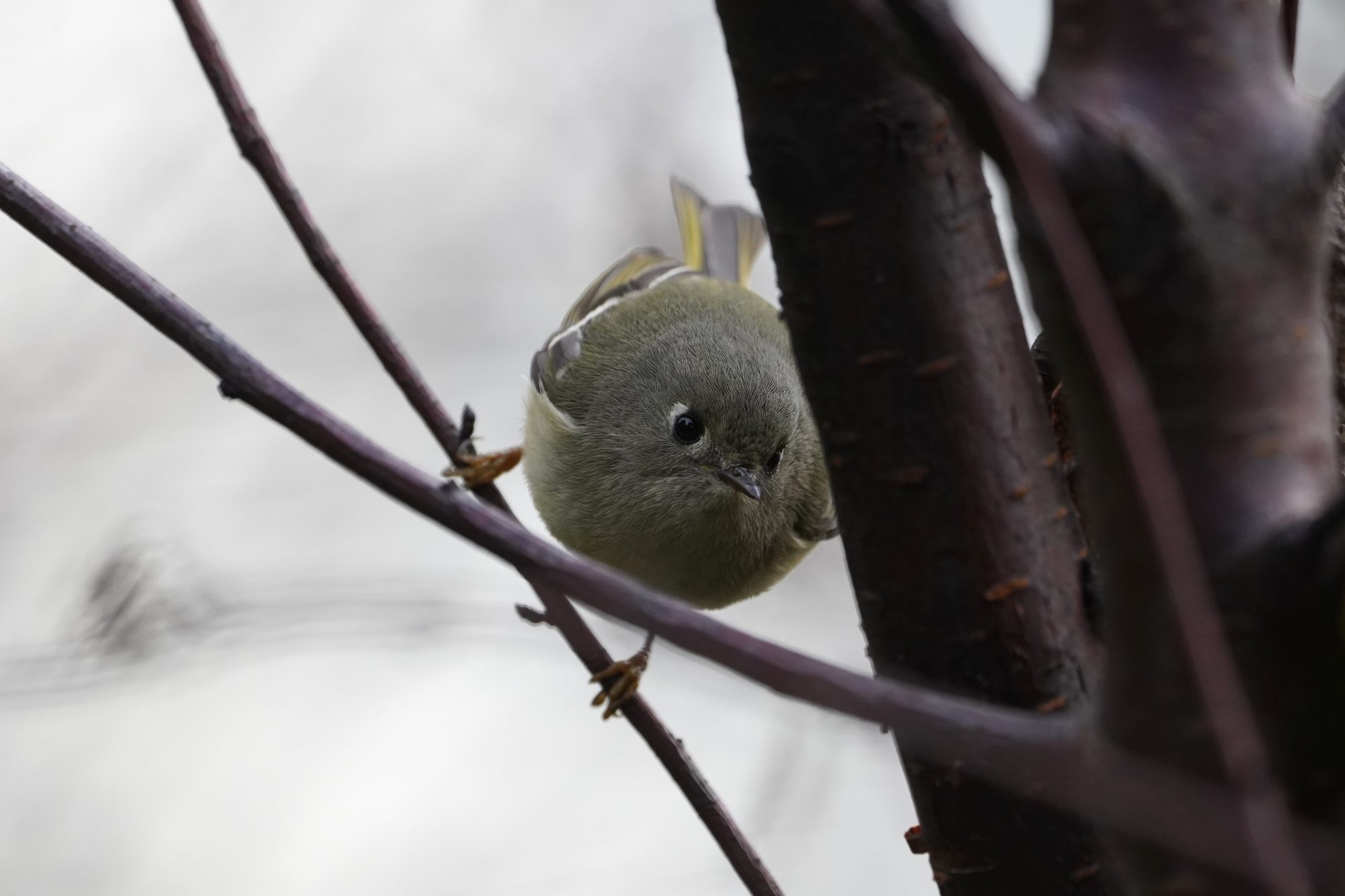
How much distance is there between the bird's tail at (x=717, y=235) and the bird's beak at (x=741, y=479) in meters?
0.78

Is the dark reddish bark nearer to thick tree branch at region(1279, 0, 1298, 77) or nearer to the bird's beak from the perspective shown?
thick tree branch at region(1279, 0, 1298, 77)

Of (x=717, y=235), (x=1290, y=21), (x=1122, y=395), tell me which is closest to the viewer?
(x=1122, y=395)

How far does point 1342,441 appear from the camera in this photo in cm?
114

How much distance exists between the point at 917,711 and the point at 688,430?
56.9 inches

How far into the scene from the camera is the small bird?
1827 millimetres

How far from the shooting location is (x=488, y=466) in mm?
1814

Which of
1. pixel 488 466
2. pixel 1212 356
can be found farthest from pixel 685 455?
pixel 1212 356

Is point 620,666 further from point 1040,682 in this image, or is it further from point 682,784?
point 1040,682

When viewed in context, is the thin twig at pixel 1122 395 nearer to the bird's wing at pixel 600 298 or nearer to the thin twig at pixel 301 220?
the thin twig at pixel 301 220

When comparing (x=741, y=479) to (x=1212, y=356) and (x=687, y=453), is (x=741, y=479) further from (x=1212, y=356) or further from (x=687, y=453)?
(x=1212, y=356)

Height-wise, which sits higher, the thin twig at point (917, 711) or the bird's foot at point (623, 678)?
the bird's foot at point (623, 678)

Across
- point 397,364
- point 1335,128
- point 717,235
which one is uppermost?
point 717,235

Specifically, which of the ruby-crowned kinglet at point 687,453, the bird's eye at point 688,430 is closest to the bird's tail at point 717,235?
the ruby-crowned kinglet at point 687,453

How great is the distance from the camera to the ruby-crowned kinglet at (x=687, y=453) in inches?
72.0
